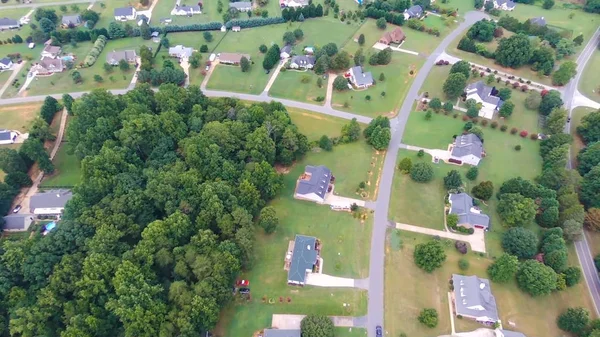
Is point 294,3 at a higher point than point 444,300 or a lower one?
higher

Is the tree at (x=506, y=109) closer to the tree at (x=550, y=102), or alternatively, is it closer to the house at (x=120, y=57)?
the tree at (x=550, y=102)

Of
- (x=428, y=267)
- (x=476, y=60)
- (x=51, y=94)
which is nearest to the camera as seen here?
(x=428, y=267)

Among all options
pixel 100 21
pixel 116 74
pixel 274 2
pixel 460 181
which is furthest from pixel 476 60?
pixel 100 21

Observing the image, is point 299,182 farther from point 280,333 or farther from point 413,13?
point 413,13

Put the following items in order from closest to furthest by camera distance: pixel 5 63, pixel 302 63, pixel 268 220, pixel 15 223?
pixel 268 220
pixel 15 223
pixel 302 63
pixel 5 63

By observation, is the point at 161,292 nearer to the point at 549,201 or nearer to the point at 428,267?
the point at 428,267

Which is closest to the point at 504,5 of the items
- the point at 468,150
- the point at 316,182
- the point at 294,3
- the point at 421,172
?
the point at 294,3
